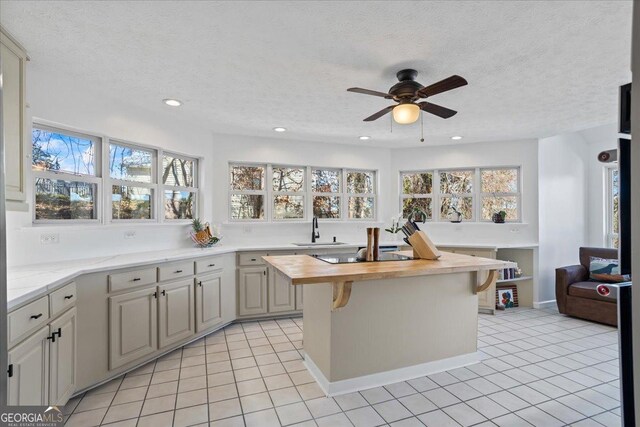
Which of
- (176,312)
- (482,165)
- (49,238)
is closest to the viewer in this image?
(49,238)

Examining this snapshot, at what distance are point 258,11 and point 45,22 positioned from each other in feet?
4.11

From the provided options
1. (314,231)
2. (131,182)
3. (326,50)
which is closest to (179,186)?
(131,182)

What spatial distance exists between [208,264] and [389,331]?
2.03m

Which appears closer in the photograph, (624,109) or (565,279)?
(624,109)

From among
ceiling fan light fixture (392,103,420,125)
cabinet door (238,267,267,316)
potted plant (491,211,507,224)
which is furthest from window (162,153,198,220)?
potted plant (491,211,507,224)

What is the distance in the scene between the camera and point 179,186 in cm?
398

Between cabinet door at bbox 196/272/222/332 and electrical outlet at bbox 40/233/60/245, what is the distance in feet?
4.02

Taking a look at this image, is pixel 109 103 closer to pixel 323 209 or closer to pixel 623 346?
pixel 323 209

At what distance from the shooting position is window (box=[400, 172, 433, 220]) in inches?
212

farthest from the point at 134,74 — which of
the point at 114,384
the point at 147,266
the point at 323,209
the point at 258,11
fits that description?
the point at 323,209

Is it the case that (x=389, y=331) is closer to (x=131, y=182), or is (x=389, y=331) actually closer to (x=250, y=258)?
(x=250, y=258)

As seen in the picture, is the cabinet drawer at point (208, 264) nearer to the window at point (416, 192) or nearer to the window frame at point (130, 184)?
the window frame at point (130, 184)

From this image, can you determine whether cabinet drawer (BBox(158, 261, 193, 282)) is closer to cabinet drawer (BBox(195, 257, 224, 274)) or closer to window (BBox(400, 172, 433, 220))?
cabinet drawer (BBox(195, 257, 224, 274))

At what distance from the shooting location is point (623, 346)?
859mm
